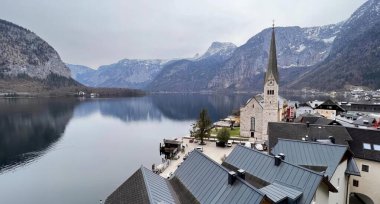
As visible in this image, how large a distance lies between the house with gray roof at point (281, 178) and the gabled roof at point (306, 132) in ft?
58.2

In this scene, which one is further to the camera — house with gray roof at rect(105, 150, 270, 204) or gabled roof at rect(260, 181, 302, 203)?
gabled roof at rect(260, 181, 302, 203)

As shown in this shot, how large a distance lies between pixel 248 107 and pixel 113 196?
Answer: 62399 millimetres

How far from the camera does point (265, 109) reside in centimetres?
7288

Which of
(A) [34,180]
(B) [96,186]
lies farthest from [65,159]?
(B) [96,186]

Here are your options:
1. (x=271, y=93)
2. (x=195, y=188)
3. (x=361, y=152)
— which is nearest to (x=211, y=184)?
(x=195, y=188)

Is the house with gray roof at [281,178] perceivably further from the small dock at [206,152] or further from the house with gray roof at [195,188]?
the small dock at [206,152]

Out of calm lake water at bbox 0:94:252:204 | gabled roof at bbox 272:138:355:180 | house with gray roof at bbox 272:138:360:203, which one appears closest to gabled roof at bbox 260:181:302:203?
house with gray roof at bbox 272:138:360:203

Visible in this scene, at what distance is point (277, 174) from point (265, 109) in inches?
2146

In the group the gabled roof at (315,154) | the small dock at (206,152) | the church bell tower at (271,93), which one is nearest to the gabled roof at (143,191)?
the gabled roof at (315,154)

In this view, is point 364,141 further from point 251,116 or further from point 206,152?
point 251,116

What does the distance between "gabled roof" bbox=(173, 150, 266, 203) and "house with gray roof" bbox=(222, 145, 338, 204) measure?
161cm

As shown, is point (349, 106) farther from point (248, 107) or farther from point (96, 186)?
point (96, 186)

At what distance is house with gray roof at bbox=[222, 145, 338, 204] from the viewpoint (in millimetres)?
17578

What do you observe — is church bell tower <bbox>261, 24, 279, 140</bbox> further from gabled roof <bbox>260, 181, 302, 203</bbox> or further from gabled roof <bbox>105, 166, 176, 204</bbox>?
gabled roof <bbox>105, 166, 176, 204</bbox>
